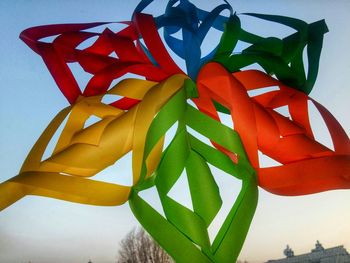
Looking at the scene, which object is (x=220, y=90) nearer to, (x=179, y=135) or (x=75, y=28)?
(x=179, y=135)

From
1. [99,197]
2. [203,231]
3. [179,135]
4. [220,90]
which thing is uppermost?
[220,90]

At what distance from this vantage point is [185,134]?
96 cm

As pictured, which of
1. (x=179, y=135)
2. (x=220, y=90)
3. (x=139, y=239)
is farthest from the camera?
(x=139, y=239)

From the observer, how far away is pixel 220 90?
3.47 feet

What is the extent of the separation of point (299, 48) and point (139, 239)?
7.99m

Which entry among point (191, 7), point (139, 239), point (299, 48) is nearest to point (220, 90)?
point (299, 48)

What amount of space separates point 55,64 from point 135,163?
639 mm

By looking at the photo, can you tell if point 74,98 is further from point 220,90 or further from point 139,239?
point 139,239

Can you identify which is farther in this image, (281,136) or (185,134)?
(281,136)

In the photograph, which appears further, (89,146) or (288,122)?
(288,122)

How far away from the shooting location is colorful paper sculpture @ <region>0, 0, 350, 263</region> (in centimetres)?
87

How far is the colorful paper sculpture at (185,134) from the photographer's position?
867mm

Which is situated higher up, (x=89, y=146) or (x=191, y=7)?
(x=191, y=7)

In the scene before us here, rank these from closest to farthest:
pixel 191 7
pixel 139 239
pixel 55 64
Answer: pixel 55 64
pixel 191 7
pixel 139 239
